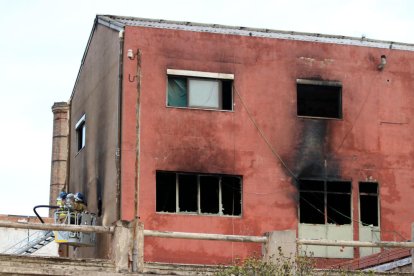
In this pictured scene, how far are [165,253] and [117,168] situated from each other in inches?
116

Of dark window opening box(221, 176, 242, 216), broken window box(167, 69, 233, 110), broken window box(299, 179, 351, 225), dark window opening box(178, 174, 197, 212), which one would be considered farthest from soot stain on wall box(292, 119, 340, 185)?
dark window opening box(178, 174, 197, 212)

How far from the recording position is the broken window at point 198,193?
29.6m

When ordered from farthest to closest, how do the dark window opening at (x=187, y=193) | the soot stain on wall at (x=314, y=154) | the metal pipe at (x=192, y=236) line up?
the soot stain on wall at (x=314, y=154) < the dark window opening at (x=187, y=193) < the metal pipe at (x=192, y=236)

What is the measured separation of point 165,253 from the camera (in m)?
29.1

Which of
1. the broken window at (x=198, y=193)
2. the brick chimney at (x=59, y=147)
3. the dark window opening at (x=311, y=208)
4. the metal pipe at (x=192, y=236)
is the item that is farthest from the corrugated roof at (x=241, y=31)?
the brick chimney at (x=59, y=147)

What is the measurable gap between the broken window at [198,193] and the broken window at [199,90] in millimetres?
2278

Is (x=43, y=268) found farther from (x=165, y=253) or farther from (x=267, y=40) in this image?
(x=267, y=40)

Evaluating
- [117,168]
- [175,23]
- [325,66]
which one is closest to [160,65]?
[175,23]

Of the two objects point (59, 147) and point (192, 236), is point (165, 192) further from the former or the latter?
point (59, 147)

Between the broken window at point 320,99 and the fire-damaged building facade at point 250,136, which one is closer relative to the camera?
the fire-damaged building facade at point 250,136

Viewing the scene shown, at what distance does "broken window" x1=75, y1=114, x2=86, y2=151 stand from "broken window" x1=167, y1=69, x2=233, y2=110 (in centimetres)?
571

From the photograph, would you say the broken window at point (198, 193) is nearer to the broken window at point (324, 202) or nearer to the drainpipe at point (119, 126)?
the drainpipe at point (119, 126)

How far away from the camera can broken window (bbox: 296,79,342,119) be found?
31.4 meters

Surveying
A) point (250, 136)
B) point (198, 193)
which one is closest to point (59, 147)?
point (250, 136)
